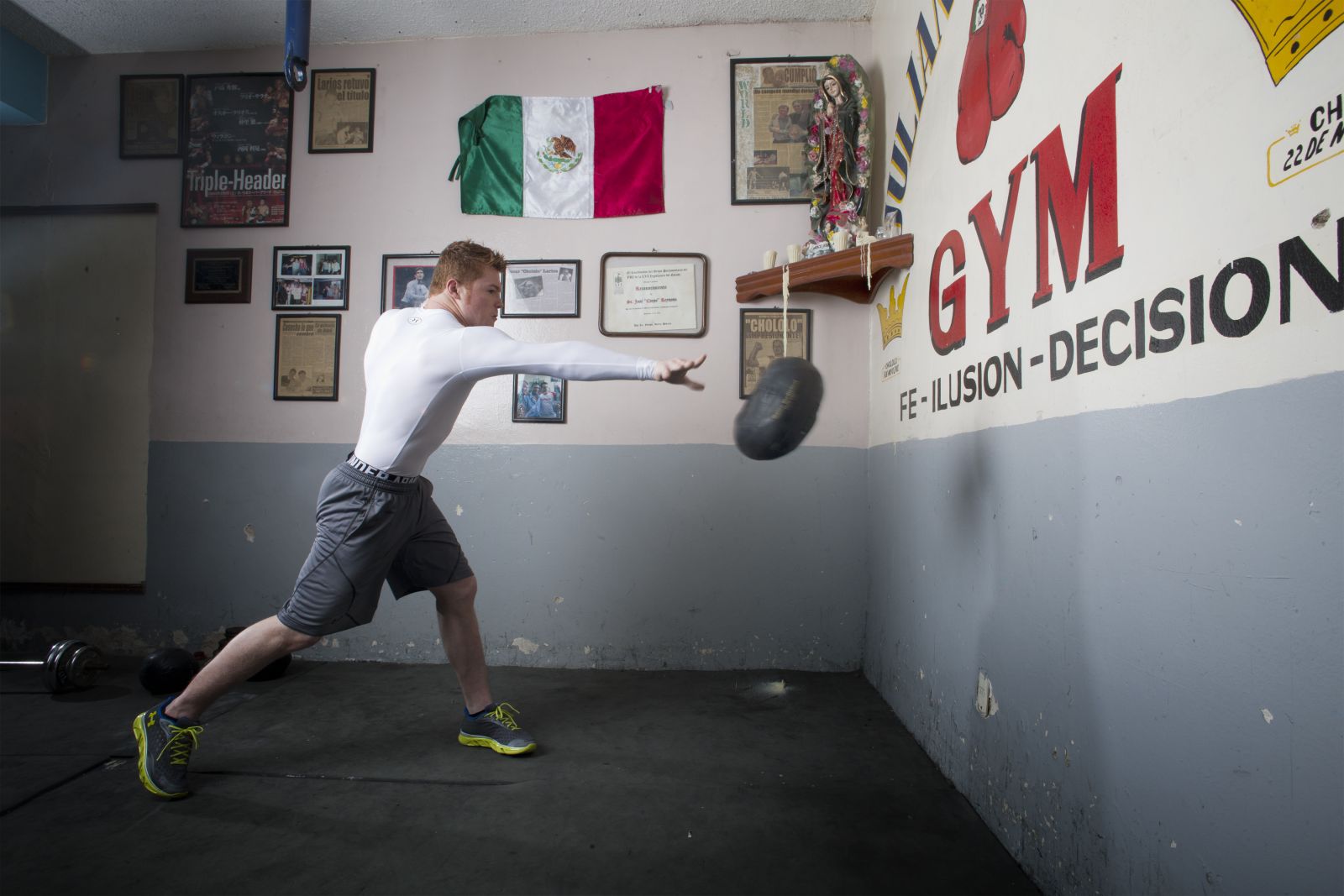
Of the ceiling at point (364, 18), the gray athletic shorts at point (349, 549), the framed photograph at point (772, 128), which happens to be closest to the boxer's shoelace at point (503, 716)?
the gray athletic shorts at point (349, 549)

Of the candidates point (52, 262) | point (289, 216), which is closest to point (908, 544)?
point (289, 216)

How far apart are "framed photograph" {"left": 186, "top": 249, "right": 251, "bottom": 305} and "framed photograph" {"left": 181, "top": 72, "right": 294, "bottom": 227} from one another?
15cm

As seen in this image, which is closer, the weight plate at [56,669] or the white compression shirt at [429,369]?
the white compression shirt at [429,369]

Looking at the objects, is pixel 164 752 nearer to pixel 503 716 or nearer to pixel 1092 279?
pixel 503 716

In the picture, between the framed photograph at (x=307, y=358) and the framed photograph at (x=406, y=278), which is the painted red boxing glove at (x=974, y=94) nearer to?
the framed photograph at (x=406, y=278)

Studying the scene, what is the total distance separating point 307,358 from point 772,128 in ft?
8.04

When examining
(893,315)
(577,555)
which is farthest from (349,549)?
(893,315)

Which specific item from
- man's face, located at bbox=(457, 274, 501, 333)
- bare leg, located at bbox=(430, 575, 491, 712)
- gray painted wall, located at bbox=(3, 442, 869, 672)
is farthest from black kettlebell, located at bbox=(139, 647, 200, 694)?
man's face, located at bbox=(457, 274, 501, 333)

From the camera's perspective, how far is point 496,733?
2211 millimetres

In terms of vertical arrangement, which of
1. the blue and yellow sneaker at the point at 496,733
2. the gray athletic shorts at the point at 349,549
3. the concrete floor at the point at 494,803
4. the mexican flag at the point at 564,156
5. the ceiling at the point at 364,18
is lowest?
the concrete floor at the point at 494,803

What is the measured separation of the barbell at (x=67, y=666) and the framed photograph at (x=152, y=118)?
2343mm

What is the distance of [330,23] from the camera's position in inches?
128

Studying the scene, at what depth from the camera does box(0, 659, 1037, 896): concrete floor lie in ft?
4.98

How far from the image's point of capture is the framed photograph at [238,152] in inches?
132
